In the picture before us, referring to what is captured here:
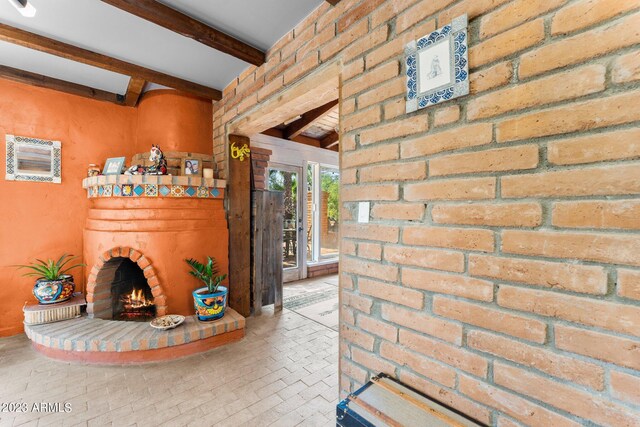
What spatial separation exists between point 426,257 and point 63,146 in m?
3.70

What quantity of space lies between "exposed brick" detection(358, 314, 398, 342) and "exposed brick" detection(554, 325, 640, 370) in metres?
0.59

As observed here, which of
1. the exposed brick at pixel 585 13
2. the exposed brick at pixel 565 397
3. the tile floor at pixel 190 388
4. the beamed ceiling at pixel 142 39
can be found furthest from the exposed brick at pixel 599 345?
the beamed ceiling at pixel 142 39

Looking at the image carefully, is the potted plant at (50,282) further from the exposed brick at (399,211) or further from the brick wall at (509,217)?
the exposed brick at (399,211)

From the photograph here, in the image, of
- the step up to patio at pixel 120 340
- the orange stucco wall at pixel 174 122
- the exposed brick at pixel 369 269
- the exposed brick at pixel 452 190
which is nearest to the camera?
the exposed brick at pixel 452 190

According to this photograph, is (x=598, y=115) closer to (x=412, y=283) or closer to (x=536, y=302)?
(x=536, y=302)

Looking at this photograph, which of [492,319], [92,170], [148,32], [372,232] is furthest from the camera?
[92,170]

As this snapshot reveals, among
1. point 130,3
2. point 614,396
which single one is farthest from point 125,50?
point 614,396

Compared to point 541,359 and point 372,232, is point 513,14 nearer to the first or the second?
point 372,232

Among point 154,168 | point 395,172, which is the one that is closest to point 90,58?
point 154,168

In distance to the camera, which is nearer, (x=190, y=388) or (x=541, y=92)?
(x=541, y=92)

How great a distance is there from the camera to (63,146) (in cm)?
292

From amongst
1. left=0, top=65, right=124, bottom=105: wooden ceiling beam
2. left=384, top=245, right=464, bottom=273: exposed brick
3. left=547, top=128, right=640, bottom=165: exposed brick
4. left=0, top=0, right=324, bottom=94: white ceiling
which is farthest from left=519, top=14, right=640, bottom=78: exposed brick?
left=0, top=65, right=124, bottom=105: wooden ceiling beam

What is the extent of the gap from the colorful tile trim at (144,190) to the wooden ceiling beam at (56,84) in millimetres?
1038

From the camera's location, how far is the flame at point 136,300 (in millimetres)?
2939
